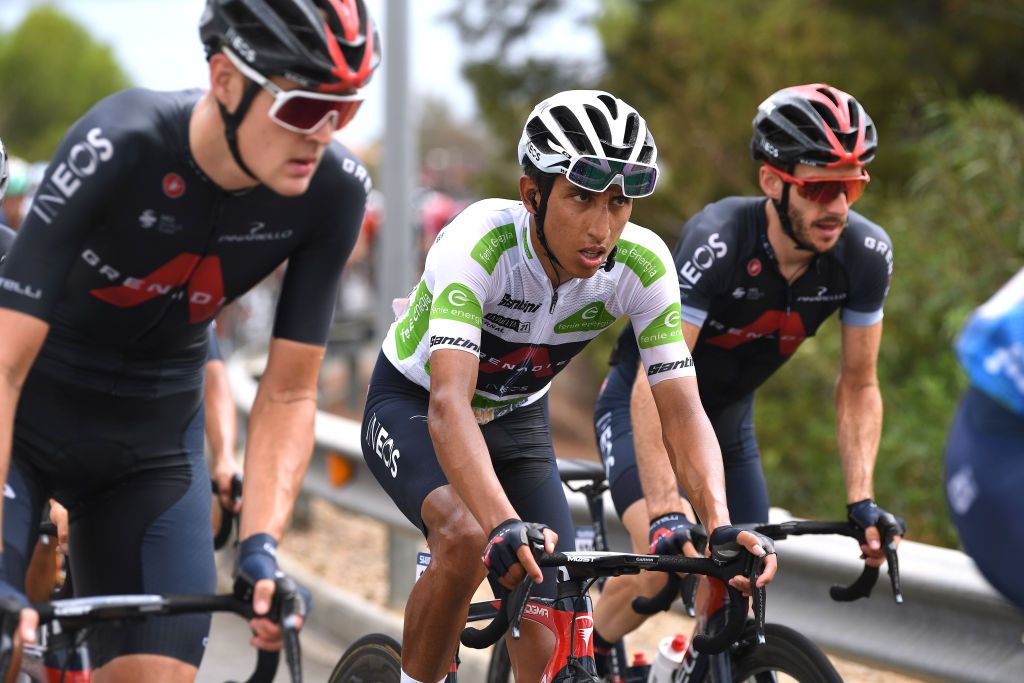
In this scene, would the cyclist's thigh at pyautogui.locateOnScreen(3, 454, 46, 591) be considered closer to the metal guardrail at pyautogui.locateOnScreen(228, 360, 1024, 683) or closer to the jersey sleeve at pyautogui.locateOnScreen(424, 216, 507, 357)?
the jersey sleeve at pyautogui.locateOnScreen(424, 216, 507, 357)

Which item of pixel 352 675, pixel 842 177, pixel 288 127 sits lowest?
pixel 352 675

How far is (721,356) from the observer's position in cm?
529

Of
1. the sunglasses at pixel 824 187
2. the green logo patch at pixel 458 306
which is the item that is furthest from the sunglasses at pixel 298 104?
the sunglasses at pixel 824 187

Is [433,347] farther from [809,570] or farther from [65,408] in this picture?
[809,570]

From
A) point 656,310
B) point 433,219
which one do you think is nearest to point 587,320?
point 656,310

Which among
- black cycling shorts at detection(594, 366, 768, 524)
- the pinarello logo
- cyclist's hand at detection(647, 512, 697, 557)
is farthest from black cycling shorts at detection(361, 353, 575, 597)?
the pinarello logo

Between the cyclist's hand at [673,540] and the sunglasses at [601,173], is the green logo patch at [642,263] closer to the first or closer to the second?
the sunglasses at [601,173]

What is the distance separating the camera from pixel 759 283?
16.7ft

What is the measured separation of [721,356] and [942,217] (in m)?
4.90

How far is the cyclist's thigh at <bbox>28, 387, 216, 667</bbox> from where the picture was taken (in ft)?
12.1

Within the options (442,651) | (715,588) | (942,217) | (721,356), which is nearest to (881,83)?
(942,217)

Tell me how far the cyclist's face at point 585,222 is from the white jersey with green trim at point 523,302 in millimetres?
184

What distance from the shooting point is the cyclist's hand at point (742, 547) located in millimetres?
3732

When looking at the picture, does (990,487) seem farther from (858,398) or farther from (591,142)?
(858,398)
